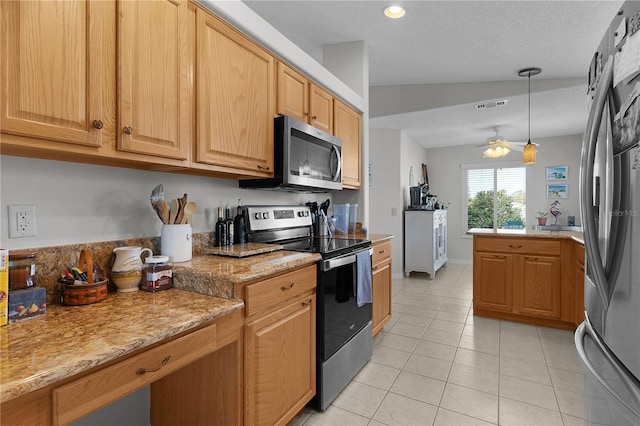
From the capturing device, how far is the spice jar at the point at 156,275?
144 cm

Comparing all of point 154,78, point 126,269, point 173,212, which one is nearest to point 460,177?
point 173,212

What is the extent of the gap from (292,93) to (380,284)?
177 cm

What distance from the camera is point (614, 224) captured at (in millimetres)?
996

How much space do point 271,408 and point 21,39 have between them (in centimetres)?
169

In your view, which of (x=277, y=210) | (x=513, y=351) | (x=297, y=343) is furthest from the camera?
(x=513, y=351)

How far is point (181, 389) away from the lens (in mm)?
1507

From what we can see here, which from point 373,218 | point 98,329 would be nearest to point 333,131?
point 98,329

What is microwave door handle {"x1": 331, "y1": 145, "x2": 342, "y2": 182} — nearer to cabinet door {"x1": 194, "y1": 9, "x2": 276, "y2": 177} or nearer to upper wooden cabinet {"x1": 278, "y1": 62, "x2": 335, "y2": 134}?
upper wooden cabinet {"x1": 278, "y1": 62, "x2": 335, "y2": 134}

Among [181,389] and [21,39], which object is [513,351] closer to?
[181,389]

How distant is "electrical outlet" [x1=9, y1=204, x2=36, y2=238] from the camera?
1232 mm

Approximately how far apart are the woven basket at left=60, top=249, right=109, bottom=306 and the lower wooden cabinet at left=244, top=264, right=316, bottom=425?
0.55 metres

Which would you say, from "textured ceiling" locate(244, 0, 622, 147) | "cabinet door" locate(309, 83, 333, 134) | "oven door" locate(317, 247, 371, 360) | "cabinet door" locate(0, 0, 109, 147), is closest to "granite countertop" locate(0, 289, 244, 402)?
"cabinet door" locate(0, 0, 109, 147)

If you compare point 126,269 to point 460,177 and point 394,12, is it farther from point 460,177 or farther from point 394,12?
point 460,177

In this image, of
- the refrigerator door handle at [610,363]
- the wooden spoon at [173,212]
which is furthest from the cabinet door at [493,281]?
the wooden spoon at [173,212]
